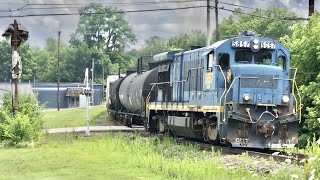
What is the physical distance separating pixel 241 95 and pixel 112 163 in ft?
16.6

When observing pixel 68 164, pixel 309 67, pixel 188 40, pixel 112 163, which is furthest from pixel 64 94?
pixel 112 163

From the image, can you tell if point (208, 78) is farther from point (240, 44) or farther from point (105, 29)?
point (105, 29)

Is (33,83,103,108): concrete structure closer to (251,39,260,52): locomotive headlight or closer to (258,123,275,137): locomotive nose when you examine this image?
(251,39,260,52): locomotive headlight

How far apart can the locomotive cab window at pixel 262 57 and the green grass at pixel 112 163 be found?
3.58 meters

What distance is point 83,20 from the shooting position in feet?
431

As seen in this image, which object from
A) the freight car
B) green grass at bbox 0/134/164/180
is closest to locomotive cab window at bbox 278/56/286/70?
the freight car

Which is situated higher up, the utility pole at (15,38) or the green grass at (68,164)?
the utility pole at (15,38)

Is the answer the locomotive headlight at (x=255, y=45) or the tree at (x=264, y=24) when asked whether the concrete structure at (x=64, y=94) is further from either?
the locomotive headlight at (x=255, y=45)

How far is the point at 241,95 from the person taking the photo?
53.6ft

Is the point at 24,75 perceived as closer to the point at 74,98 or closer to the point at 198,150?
the point at 74,98

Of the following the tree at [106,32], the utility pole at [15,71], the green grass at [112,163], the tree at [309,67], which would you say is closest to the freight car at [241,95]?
the tree at [309,67]

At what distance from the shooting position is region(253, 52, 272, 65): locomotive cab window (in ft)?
56.7

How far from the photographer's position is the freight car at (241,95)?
16016 millimetres

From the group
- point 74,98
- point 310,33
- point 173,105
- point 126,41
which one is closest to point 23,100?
point 173,105
